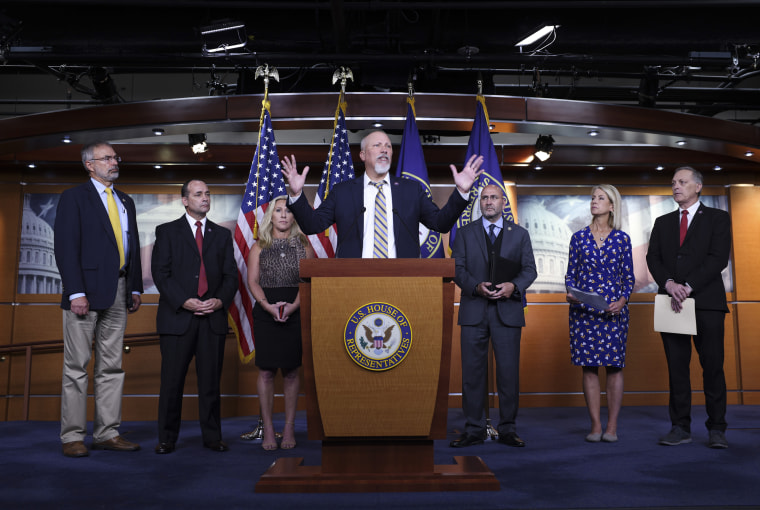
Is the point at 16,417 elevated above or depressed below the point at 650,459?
below

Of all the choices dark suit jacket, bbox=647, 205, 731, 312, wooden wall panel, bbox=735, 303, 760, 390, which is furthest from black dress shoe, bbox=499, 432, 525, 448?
wooden wall panel, bbox=735, 303, 760, 390

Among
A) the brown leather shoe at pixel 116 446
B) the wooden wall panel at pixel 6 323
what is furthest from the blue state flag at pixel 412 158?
the wooden wall panel at pixel 6 323

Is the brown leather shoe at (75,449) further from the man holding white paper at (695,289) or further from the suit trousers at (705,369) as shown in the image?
the suit trousers at (705,369)

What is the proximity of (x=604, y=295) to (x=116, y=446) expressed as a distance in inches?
134

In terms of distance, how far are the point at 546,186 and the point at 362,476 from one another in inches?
205

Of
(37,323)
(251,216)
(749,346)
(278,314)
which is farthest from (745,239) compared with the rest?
(37,323)

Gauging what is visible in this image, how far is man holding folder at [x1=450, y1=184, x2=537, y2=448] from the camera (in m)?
4.23

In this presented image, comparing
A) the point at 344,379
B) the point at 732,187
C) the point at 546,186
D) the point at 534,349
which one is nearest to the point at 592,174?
the point at 546,186

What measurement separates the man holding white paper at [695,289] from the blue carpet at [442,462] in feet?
0.81

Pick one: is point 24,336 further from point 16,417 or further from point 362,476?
point 362,476

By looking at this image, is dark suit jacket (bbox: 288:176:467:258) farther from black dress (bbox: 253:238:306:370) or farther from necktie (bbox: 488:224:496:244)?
necktie (bbox: 488:224:496:244)

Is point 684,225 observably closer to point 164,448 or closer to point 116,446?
point 164,448

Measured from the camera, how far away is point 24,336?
689 centimetres

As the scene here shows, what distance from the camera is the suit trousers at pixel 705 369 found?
408cm
